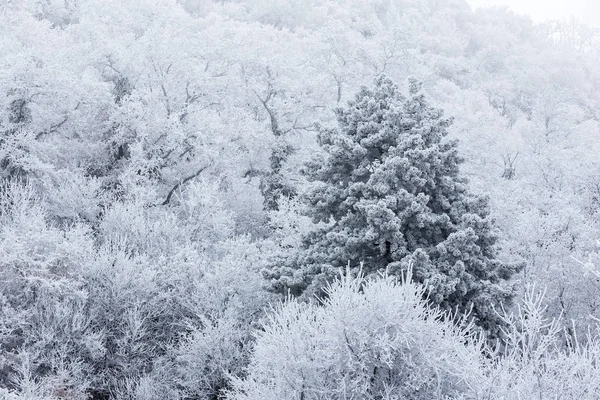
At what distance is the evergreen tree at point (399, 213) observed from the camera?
52.6 ft

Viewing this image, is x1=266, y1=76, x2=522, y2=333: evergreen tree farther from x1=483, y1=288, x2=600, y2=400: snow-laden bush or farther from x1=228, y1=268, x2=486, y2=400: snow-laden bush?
x1=483, y1=288, x2=600, y2=400: snow-laden bush

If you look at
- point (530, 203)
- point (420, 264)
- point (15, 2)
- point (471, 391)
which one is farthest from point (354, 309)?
point (15, 2)

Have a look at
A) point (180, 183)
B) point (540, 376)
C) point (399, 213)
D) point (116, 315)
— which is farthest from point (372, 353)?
point (180, 183)

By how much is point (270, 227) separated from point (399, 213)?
10.5 m

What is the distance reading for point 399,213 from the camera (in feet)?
53.6

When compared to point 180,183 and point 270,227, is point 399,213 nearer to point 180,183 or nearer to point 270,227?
point 270,227

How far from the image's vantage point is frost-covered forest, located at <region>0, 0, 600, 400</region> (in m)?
11.6

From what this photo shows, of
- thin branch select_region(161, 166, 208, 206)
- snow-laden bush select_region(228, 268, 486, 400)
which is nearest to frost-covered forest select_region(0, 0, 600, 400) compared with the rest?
snow-laden bush select_region(228, 268, 486, 400)

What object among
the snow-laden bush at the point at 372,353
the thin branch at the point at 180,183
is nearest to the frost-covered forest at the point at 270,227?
the snow-laden bush at the point at 372,353

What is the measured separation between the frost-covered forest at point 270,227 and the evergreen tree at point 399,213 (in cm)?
7

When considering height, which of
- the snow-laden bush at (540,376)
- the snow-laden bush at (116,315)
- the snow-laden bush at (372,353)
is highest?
the snow-laden bush at (540,376)

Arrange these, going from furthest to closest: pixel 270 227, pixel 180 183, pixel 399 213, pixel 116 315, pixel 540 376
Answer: pixel 180 183
pixel 270 227
pixel 116 315
pixel 399 213
pixel 540 376

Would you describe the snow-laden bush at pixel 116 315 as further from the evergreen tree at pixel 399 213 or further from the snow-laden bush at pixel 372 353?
the snow-laden bush at pixel 372 353

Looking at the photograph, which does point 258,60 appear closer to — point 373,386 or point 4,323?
point 4,323
